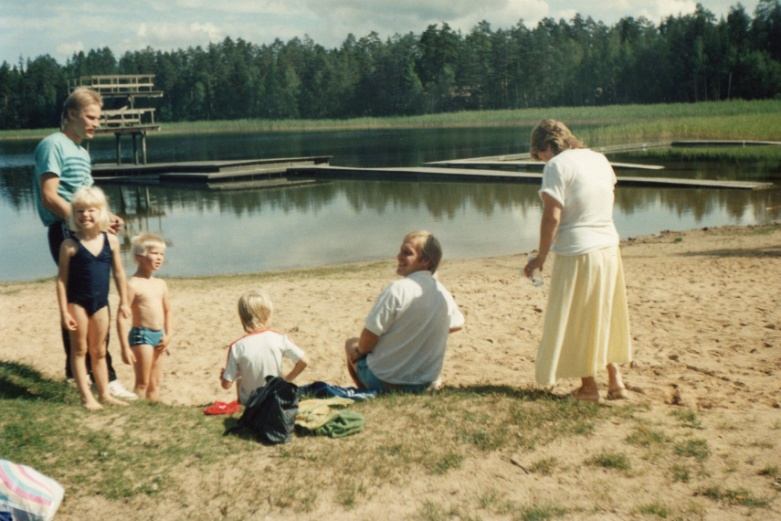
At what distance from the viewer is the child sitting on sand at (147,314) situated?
5250mm

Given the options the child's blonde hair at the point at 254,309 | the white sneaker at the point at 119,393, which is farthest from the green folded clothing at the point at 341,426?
the white sneaker at the point at 119,393

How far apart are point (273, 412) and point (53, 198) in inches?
78.7

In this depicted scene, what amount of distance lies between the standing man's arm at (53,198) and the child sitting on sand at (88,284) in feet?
0.34

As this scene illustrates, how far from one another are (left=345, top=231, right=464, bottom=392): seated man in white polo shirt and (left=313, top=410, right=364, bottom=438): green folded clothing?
0.68 m

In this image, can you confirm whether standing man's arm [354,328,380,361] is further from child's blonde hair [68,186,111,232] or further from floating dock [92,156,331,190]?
floating dock [92,156,331,190]

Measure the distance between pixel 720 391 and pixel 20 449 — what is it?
4.18m

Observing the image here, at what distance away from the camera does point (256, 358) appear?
16.1 ft

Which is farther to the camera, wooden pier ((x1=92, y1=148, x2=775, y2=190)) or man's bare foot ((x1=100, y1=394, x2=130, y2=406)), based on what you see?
wooden pier ((x1=92, y1=148, x2=775, y2=190))

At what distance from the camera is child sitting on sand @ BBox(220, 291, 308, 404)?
16.1 ft

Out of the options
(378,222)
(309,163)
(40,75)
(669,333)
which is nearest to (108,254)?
(669,333)

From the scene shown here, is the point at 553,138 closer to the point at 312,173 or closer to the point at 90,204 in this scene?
the point at 90,204

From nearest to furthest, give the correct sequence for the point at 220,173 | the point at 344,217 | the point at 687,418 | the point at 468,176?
the point at 687,418 < the point at 344,217 < the point at 468,176 < the point at 220,173

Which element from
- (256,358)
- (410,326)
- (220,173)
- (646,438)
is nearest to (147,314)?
(256,358)

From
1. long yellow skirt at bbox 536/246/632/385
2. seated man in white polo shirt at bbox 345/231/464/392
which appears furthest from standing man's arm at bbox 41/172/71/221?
long yellow skirt at bbox 536/246/632/385
